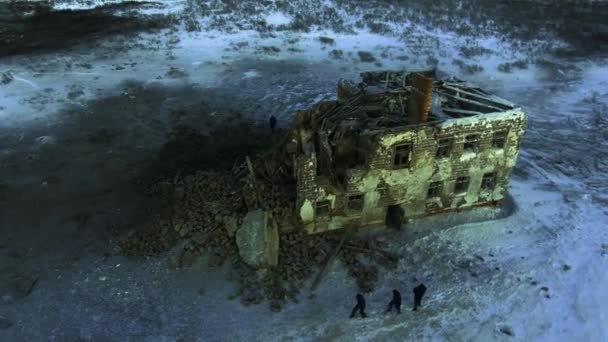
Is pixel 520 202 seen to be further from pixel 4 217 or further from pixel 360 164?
pixel 4 217

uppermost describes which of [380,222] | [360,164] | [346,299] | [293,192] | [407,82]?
[407,82]

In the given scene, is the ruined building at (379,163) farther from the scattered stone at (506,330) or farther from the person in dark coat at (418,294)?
the scattered stone at (506,330)

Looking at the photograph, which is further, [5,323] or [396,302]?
[396,302]

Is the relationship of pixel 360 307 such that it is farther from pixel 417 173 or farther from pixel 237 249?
pixel 417 173

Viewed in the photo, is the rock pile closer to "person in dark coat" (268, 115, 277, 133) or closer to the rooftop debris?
the rooftop debris

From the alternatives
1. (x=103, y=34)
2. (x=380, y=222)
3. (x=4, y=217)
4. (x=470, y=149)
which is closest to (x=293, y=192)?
(x=380, y=222)

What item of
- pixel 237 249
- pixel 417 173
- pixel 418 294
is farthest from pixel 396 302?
pixel 237 249
